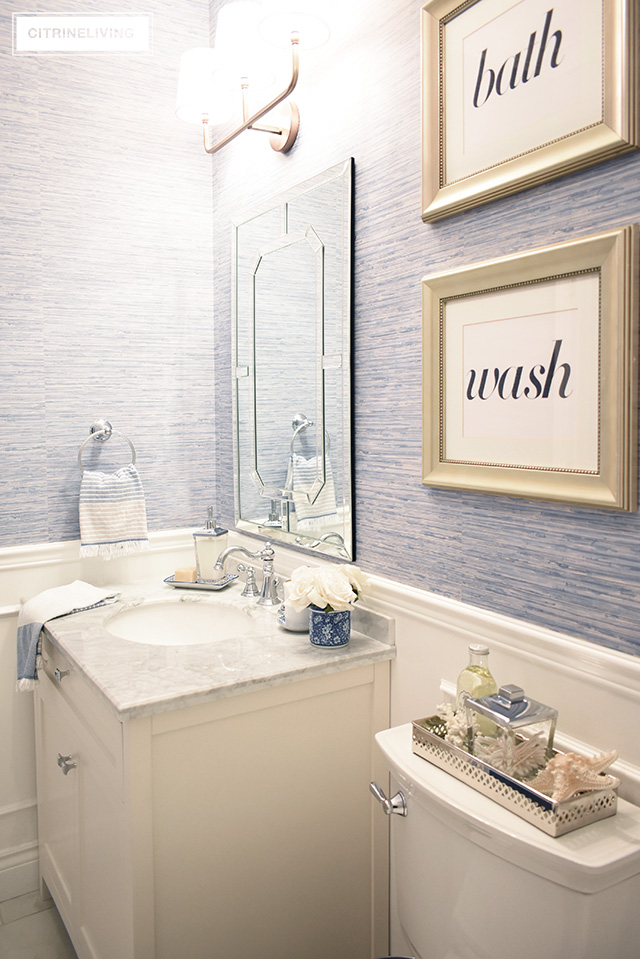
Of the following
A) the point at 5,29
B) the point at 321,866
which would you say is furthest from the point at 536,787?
the point at 5,29

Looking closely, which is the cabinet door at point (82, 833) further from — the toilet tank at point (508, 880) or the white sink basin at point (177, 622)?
the toilet tank at point (508, 880)

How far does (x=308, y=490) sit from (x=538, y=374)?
721 millimetres

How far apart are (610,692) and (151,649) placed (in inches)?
33.9

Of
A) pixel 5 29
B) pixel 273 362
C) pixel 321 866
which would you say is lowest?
pixel 321 866

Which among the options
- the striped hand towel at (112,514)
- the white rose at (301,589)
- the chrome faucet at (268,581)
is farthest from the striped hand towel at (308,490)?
the striped hand towel at (112,514)

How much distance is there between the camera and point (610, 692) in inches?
36.4

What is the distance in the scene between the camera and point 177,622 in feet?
5.71

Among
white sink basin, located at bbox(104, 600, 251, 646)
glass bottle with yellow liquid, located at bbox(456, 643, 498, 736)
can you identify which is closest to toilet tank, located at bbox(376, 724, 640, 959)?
glass bottle with yellow liquid, located at bbox(456, 643, 498, 736)

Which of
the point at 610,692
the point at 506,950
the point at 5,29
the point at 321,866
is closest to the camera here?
the point at 506,950

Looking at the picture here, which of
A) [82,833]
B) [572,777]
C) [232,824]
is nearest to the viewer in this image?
[572,777]

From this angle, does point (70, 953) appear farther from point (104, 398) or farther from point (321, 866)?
point (104, 398)

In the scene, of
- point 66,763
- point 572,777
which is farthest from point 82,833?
point 572,777

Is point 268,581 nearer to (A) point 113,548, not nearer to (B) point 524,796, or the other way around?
(A) point 113,548

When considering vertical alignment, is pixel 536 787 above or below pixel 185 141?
below
